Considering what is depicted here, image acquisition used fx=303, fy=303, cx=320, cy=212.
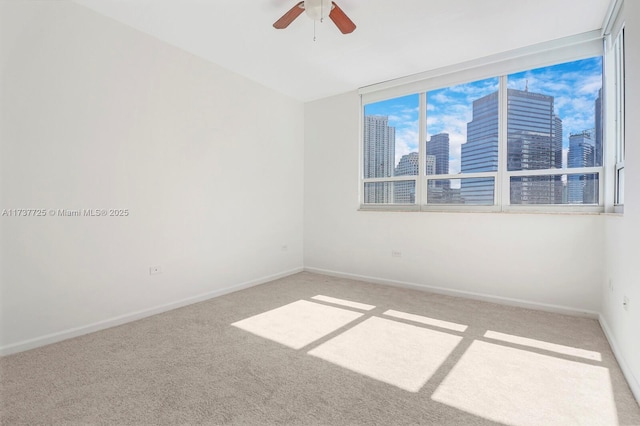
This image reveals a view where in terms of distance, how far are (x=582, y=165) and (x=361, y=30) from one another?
2.63 meters

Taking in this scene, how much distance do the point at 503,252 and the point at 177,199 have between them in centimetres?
366

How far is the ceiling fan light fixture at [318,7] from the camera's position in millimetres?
2338

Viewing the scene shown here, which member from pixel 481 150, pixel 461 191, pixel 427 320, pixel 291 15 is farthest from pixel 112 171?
pixel 481 150

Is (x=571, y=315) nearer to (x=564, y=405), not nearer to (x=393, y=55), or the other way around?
(x=564, y=405)

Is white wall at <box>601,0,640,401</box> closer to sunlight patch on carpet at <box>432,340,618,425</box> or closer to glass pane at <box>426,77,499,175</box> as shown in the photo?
sunlight patch on carpet at <box>432,340,618,425</box>

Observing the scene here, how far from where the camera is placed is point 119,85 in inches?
111

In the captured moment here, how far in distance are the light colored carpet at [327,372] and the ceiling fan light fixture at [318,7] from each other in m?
2.64

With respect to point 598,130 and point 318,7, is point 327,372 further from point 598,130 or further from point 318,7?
point 598,130

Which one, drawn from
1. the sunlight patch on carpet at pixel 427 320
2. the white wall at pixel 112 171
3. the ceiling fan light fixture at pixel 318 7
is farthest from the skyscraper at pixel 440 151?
the white wall at pixel 112 171

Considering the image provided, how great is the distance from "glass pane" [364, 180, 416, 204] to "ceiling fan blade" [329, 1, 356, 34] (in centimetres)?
229

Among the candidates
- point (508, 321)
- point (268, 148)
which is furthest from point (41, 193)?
point (508, 321)

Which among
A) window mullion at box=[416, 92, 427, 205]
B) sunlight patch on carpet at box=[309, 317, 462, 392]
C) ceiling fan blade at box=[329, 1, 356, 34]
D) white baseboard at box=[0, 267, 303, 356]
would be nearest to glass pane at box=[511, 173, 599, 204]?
window mullion at box=[416, 92, 427, 205]

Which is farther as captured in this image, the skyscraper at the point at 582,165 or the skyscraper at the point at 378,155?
the skyscraper at the point at 378,155

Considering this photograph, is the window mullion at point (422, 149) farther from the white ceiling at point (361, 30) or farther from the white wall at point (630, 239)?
the white wall at point (630, 239)
